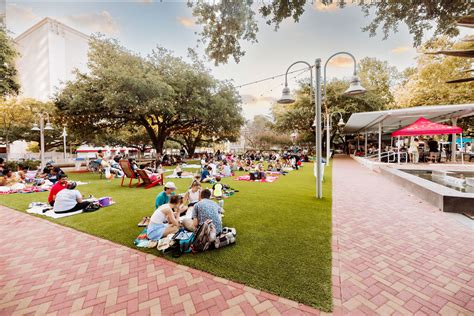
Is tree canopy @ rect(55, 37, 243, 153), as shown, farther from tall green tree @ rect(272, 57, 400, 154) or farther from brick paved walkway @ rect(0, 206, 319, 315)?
brick paved walkway @ rect(0, 206, 319, 315)

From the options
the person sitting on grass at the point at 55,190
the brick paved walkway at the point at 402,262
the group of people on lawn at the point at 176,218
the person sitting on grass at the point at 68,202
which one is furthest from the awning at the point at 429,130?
the person sitting on grass at the point at 55,190

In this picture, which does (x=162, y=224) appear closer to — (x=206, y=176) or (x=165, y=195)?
(x=165, y=195)

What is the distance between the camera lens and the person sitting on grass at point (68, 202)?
5.71 metres

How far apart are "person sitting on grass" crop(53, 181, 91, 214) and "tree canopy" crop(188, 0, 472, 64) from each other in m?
5.37

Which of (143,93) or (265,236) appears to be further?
(143,93)

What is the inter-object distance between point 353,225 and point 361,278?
2.12 metres

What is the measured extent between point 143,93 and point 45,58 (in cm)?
5680

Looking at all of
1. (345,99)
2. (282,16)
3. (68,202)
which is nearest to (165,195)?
(68,202)

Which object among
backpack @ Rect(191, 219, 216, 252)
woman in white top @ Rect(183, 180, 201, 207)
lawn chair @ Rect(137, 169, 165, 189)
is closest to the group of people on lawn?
backpack @ Rect(191, 219, 216, 252)

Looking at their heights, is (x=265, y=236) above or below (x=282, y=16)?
below

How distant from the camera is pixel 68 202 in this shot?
19.0ft

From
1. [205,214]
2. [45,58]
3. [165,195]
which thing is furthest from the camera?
[45,58]

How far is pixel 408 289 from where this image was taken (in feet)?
8.96

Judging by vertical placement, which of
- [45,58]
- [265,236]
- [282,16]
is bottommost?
[265,236]
